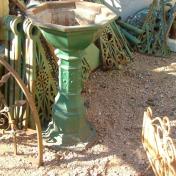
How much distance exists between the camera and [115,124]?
4566 millimetres

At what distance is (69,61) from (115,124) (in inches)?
42.9

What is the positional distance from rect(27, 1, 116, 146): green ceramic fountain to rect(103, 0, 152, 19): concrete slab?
2.39 meters

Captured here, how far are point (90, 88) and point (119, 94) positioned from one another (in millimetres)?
374

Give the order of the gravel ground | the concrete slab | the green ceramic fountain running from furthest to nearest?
the concrete slab → the gravel ground → the green ceramic fountain

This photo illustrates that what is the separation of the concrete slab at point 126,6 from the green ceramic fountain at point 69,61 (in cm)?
239

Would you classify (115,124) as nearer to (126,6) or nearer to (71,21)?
(71,21)

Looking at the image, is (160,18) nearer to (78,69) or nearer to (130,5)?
(130,5)

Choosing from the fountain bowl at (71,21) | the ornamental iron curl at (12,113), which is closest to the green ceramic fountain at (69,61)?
the fountain bowl at (71,21)

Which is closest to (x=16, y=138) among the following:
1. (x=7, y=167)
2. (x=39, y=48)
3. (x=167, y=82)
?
(x=7, y=167)

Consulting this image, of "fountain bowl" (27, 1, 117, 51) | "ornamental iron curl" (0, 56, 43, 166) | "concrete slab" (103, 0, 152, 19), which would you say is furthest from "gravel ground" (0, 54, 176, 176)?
"fountain bowl" (27, 1, 117, 51)

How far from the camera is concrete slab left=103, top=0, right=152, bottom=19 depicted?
21.5ft

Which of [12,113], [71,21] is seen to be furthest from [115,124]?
[71,21]

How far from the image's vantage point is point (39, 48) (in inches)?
165

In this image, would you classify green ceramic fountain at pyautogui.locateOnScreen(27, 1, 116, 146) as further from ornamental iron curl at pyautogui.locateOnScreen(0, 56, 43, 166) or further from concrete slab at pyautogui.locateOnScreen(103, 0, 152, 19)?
concrete slab at pyautogui.locateOnScreen(103, 0, 152, 19)
